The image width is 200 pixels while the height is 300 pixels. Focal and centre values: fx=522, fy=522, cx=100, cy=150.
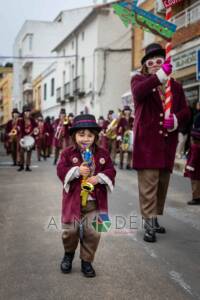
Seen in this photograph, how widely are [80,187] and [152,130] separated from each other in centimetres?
161

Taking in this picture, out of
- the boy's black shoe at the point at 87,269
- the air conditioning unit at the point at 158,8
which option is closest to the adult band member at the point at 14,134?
the air conditioning unit at the point at 158,8

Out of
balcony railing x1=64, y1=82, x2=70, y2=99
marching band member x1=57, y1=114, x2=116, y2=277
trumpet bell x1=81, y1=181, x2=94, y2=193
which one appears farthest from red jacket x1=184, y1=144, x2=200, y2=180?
balcony railing x1=64, y1=82, x2=70, y2=99

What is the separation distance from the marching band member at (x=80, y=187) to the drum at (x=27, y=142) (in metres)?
10.1

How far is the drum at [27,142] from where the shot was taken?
47.1 ft

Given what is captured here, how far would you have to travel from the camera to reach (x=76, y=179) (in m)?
4.32

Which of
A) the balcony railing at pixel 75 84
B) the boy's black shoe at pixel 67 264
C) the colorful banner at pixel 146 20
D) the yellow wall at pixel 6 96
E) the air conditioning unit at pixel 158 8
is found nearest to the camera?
the boy's black shoe at pixel 67 264

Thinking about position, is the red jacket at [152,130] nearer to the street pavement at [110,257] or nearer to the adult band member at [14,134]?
the street pavement at [110,257]

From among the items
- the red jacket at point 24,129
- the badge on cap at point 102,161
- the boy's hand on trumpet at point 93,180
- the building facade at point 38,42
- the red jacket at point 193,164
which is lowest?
the red jacket at point 193,164

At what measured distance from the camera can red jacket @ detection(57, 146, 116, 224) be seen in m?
4.29

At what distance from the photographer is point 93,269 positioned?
14.6 ft

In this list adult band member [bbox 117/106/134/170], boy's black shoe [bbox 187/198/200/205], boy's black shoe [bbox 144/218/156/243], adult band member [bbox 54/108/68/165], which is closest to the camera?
boy's black shoe [bbox 144/218/156/243]

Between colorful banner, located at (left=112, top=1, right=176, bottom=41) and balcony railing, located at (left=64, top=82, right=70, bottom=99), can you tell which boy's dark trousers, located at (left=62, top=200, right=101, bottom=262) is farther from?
balcony railing, located at (left=64, top=82, right=70, bottom=99)

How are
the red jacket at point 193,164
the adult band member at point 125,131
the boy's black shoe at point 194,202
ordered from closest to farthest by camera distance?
the boy's black shoe at point 194,202
the red jacket at point 193,164
the adult band member at point 125,131

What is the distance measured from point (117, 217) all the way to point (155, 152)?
1.68m
